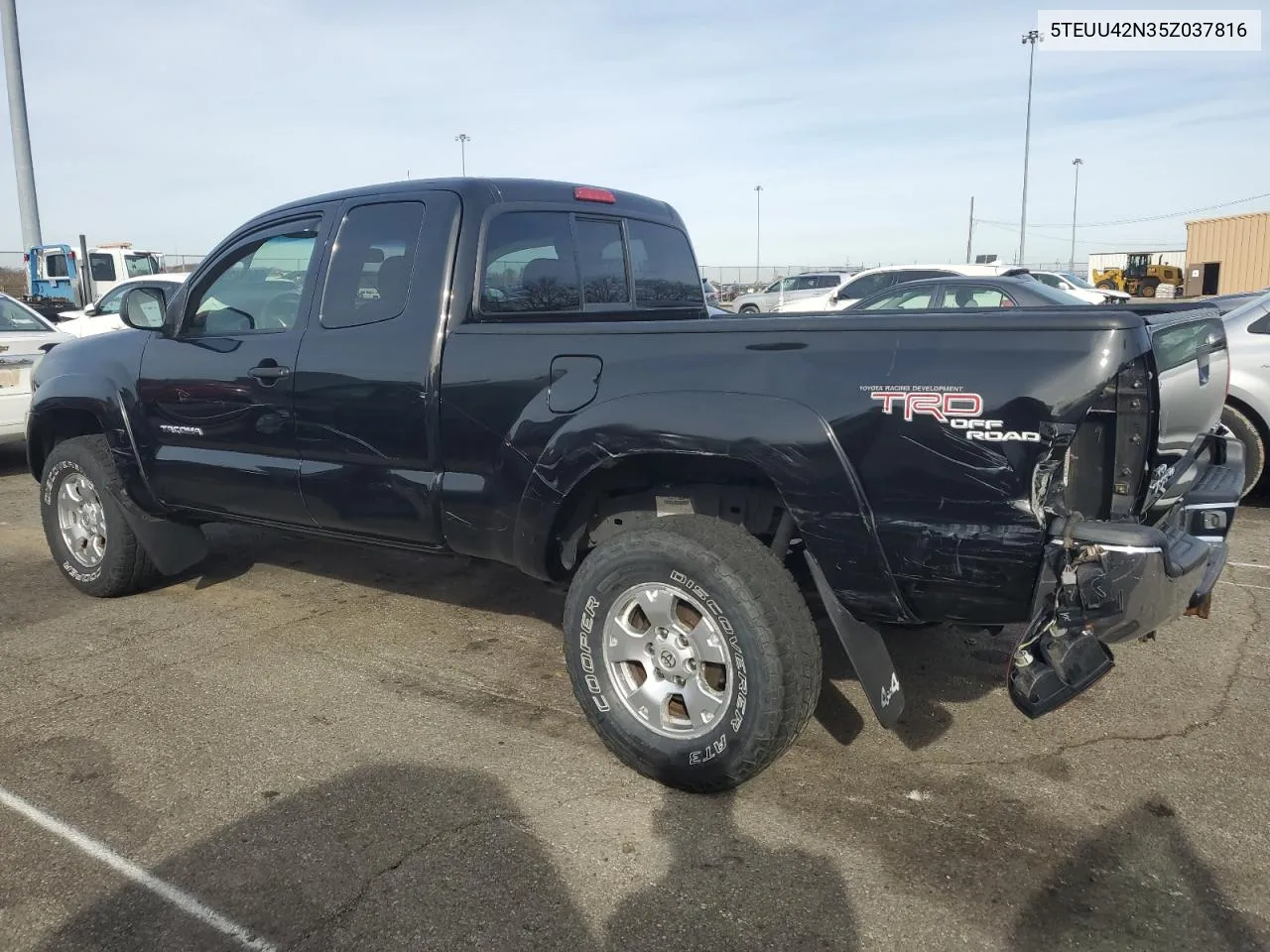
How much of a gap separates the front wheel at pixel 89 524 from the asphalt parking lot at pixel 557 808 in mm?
454

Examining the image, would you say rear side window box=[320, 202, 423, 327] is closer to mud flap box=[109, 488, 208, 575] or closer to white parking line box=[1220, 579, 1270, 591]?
mud flap box=[109, 488, 208, 575]

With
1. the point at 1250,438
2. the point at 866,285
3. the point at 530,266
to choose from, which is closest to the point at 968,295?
the point at 1250,438

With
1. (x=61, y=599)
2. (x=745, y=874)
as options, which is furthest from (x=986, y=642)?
(x=61, y=599)

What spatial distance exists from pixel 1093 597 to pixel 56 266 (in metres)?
27.8

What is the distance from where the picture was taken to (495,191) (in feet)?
12.5

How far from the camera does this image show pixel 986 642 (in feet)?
14.5

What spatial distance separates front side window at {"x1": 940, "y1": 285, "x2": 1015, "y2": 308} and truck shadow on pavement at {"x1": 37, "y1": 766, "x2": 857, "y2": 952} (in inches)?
332

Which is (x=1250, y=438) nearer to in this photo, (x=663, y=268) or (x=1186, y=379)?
(x=1186, y=379)

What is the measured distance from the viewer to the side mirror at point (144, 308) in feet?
14.8

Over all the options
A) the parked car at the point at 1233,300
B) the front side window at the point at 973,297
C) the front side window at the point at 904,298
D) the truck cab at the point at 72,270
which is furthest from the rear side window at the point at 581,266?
the truck cab at the point at 72,270

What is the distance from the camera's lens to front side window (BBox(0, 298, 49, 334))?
8.97 m

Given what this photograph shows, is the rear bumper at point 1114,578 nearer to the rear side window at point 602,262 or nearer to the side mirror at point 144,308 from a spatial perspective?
the rear side window at point 602,262

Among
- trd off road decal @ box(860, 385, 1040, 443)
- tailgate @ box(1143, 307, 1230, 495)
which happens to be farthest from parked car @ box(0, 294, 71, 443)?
tailgate @ box(1143, 307, 1230, 495)

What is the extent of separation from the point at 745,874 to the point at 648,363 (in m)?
1.50
